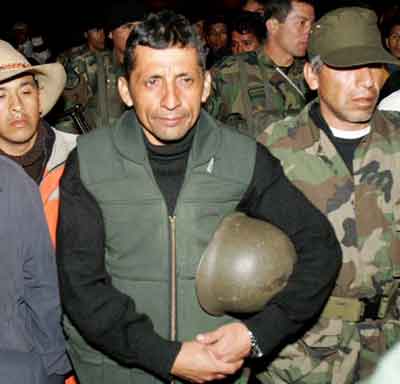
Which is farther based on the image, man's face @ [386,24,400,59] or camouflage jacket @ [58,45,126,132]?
man's face @ [386,24,400,59]

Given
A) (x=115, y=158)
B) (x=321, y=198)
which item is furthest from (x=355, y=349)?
(x=115, y=158)

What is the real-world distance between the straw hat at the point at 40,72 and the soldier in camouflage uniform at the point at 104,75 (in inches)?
80.1

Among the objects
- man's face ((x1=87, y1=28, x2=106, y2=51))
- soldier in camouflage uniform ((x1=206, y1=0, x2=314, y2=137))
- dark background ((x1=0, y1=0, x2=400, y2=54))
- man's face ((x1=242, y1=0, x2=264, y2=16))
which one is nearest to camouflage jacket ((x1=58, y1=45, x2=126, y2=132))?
soldier in camouflage uniform ((x1=206, y1=0, x2=314, y2=137))

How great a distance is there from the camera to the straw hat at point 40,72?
11.5 feet

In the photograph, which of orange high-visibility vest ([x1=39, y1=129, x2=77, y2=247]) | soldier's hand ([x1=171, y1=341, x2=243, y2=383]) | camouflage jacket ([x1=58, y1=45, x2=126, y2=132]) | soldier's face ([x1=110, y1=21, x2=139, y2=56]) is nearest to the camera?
soldier's hand ([x1=171, y1=341, x2=243, y2=383])

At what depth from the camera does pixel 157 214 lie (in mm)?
2660

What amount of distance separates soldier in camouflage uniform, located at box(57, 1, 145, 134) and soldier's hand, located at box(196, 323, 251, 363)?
138 inches

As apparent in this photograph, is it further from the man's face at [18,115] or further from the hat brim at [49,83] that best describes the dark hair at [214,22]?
the man's face at [18,115]

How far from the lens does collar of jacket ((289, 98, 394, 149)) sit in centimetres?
330

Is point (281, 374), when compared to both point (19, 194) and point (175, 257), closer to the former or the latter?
point (175, 257)

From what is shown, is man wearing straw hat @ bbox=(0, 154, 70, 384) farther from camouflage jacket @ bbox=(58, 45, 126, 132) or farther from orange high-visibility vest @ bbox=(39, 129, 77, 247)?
camouflage jacket @ bbox=(58, 45, 126, 132)

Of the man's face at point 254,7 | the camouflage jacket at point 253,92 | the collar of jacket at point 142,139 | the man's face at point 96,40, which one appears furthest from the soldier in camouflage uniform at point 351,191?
the man's face at point 96,40

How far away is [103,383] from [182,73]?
3.85ft

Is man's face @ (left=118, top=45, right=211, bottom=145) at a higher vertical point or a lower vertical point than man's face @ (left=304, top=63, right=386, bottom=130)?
higher
